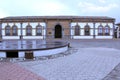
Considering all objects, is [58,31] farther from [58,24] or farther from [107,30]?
[107,30]

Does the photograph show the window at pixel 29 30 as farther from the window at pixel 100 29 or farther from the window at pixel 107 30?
the window at pixel 107 30

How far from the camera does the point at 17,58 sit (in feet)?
32.0

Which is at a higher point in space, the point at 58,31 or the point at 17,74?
the point at 58,31

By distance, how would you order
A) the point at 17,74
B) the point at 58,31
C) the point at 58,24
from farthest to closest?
A: the point at 58,31 → the point at 58,24 → the point at 17,74

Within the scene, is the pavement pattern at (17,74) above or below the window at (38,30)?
below

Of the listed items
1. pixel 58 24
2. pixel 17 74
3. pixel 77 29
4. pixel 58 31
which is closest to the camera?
pixel 17 74

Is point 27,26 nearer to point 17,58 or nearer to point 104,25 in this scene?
point 104,25

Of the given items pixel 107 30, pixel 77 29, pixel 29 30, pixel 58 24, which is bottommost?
pixel 107 30

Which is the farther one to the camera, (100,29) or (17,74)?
(100,29)

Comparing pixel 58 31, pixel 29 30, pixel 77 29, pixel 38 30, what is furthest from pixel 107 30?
pixel 29 30

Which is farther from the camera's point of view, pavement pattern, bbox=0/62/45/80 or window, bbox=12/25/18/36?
window, bbox=12/25/18/36

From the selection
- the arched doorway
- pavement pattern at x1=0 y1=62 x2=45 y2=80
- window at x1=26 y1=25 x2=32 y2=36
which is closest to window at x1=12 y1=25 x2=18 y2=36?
window at x1=26 y1=25 x2=32 y2=36

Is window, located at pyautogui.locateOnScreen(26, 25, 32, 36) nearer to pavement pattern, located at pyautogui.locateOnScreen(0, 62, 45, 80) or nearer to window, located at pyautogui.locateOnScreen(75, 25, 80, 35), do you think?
window, located at pyautogui.locateOnScreen(75, 25, 80, 35)

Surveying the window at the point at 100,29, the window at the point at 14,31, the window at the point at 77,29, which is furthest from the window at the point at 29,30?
the window at the point at 100,29
